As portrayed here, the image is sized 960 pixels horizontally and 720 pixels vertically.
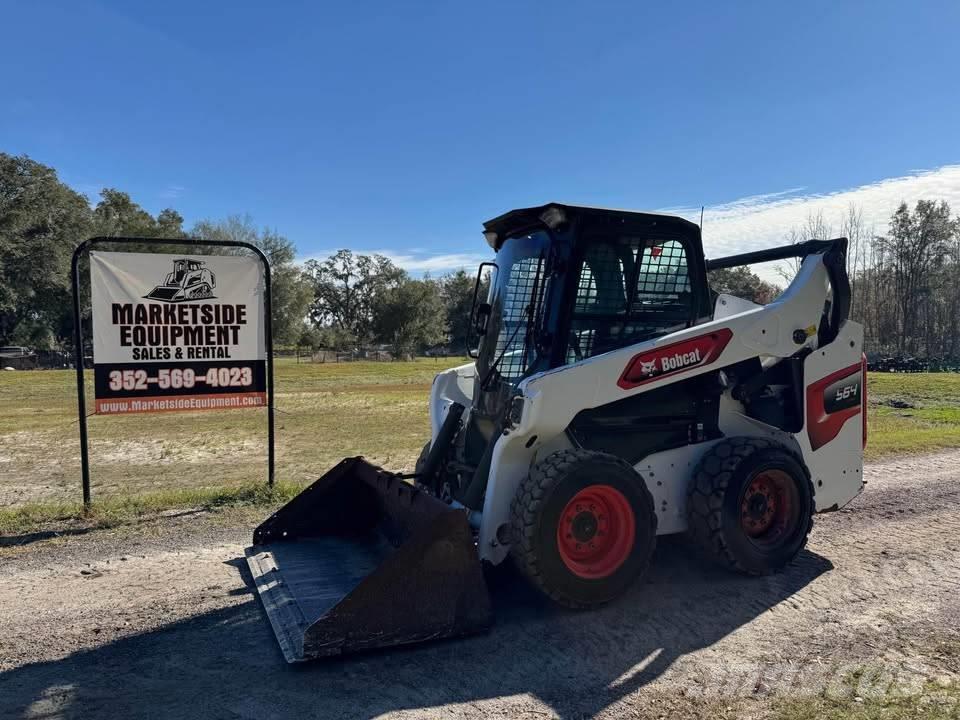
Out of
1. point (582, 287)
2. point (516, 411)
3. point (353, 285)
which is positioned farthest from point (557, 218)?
point (353, 285)

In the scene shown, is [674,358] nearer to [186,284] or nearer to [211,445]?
[186,284]

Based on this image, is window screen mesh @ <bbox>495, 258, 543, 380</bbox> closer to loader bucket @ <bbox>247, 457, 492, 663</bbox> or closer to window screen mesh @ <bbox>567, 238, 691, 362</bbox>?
window screen mesh @ <bbox>567, 238, 691, 362</bbox>

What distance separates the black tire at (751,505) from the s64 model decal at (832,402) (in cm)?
49

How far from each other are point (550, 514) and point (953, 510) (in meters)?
5.11

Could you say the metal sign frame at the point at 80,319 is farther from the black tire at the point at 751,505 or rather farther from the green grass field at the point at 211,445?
the black tire at the point at 751,505

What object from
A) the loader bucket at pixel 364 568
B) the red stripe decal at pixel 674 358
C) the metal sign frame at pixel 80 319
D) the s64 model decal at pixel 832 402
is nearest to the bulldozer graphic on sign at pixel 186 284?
the metal sign frame at pixel 80 319

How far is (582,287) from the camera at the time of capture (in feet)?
16.8

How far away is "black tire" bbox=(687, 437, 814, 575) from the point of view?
508 cm

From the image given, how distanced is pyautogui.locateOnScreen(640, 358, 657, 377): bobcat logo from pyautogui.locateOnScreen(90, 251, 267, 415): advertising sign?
4533 mm

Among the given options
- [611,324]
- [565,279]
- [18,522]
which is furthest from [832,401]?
[18,522]

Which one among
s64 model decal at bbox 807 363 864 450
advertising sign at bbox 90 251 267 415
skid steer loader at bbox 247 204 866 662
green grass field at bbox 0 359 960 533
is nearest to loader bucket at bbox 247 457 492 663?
skid steer loader at bbox 247 204 866 662

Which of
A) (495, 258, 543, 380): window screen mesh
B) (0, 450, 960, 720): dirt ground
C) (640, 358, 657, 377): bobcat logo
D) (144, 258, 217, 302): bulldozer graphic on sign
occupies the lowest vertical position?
(0, 450, 960, 720): dirt ground

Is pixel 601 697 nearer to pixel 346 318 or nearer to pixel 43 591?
pixel 43 591

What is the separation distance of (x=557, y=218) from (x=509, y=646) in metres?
2.78
